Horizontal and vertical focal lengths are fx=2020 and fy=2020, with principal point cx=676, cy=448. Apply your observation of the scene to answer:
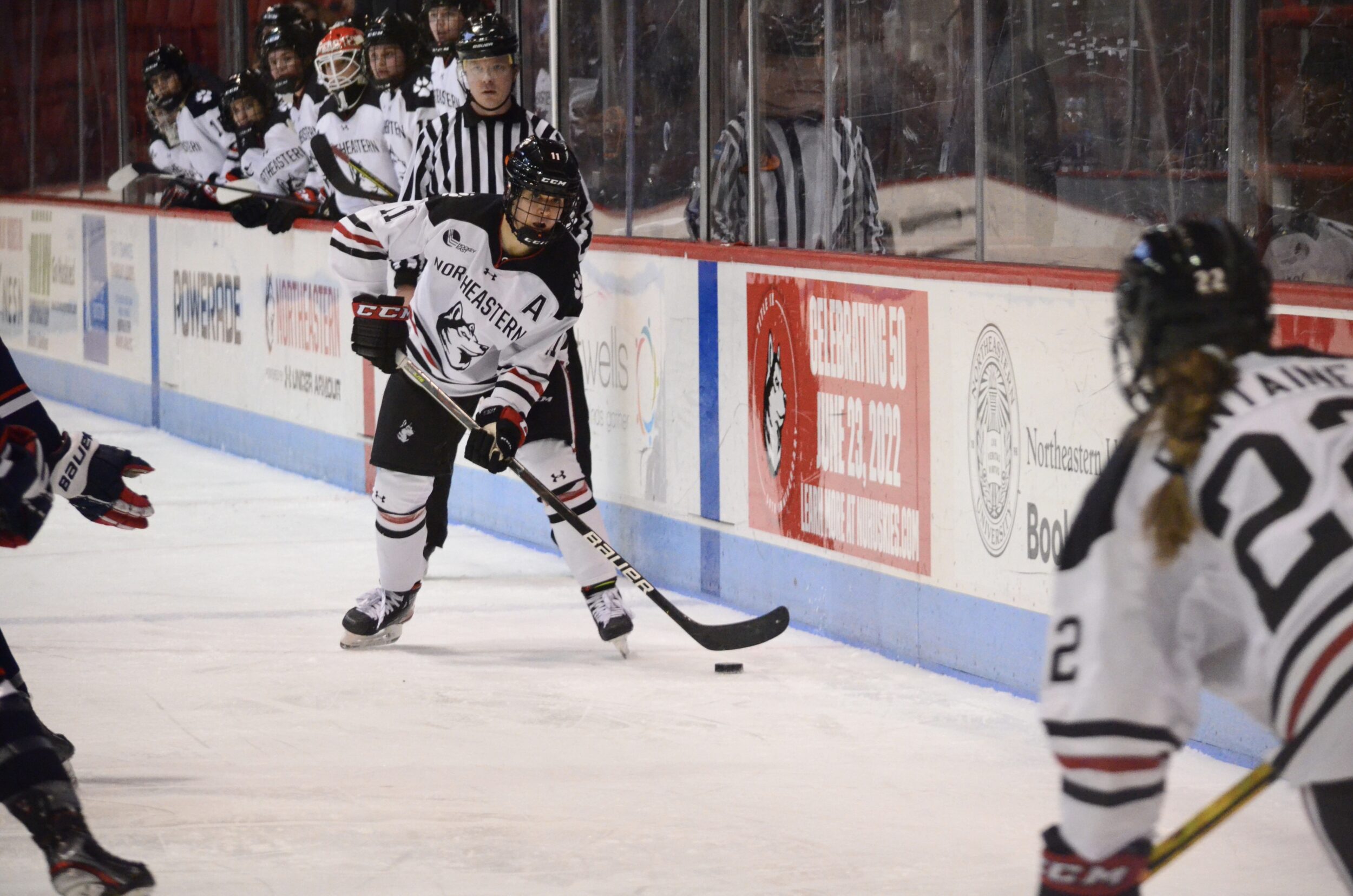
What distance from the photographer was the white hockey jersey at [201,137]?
874cm

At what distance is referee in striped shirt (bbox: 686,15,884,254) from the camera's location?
519cm

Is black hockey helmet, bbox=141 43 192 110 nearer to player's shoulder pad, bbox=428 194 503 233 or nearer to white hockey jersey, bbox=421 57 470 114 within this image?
white hockey jersey, bbox=421 57 470 114

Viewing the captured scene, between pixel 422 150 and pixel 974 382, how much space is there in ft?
6.39

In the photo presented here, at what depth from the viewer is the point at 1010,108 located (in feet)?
15.3

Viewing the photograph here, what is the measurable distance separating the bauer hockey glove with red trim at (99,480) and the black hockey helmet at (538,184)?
66.2 inches

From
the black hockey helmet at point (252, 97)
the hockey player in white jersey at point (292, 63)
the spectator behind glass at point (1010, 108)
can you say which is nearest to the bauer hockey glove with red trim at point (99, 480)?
the spectator behind glass at point (1010, 108)

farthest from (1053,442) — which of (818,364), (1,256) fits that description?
(1,256)

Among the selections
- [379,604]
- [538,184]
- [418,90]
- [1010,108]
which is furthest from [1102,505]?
[418,90]

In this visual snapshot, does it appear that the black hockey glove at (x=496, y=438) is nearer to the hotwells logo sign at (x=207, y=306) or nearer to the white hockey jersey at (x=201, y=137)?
the hotwells logo sign at (x=207, y=306)

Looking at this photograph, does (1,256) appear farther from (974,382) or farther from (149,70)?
(974,382)

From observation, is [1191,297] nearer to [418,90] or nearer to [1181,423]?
[1181,423]

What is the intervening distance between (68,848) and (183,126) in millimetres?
6657

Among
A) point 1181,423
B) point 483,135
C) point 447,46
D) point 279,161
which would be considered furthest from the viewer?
point 279,161

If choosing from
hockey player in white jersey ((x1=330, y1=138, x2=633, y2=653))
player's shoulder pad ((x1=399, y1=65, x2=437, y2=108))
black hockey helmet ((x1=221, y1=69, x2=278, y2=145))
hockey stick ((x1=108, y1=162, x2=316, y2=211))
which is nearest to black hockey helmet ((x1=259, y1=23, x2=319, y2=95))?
black hockey helmet ((x1=221, y1=69, x2=278, y2=145))
